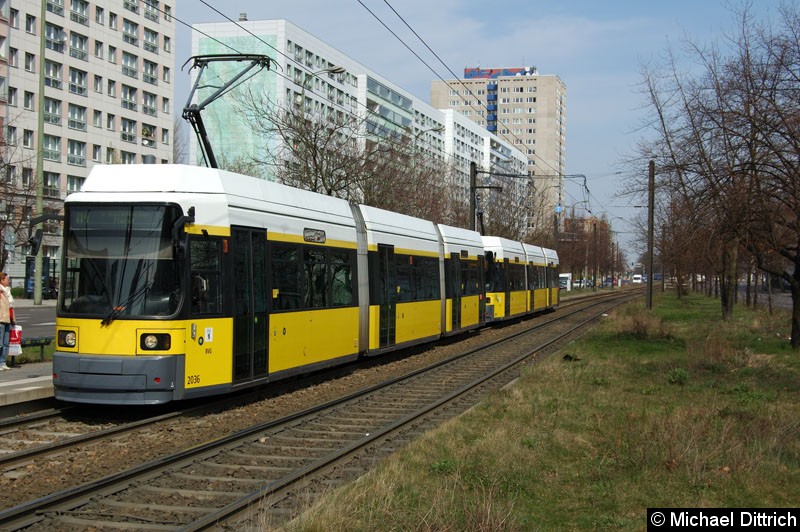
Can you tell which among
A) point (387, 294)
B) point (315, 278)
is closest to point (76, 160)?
point (387, 294)

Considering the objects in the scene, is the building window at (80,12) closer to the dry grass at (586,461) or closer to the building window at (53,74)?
the building window at (53,74)

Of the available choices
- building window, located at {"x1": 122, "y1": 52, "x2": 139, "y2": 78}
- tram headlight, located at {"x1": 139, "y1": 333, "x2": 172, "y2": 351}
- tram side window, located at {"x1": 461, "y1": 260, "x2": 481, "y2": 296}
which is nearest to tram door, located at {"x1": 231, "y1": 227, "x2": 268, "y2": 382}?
tram headlight, located at {"x1": 139, "y1": 333, "x2": 172, "y2": 351}

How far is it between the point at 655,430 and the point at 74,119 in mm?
62951

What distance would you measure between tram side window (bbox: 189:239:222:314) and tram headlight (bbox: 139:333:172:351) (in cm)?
57

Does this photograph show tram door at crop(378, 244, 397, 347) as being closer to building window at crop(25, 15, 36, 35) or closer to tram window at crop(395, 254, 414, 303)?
tram window at crop(395, 254, 414, 303)

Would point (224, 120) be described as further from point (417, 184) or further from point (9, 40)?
point (417, 184)

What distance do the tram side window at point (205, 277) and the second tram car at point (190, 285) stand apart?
0.01 meters

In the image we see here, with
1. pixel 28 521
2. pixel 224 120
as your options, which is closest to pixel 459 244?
pixel 28 521

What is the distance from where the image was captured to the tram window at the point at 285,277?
12.5 metres

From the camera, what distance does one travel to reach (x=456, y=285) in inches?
914

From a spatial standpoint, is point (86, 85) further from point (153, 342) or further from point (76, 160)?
point (153, 342)

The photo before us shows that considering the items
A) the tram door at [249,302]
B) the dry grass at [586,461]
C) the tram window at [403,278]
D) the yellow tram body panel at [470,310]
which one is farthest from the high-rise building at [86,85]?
the dry grass at [586,461]

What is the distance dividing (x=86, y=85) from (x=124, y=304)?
60133mm

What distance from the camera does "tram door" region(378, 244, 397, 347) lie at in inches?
675
